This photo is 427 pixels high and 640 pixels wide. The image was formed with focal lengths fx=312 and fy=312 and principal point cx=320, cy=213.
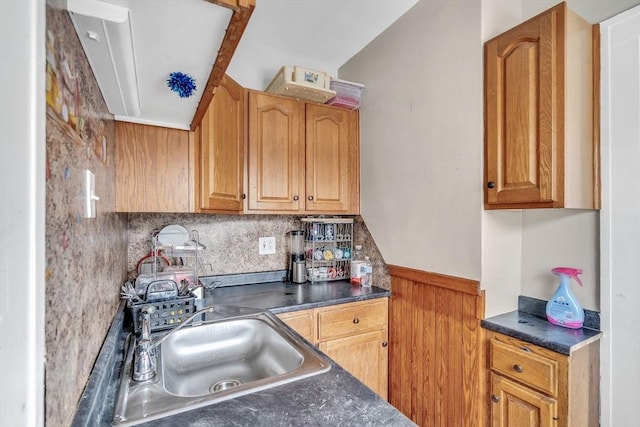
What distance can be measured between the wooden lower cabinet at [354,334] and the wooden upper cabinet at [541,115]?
0.94 metres

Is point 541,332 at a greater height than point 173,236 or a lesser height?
lesser

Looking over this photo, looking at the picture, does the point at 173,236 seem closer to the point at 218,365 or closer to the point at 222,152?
the point at 222,152

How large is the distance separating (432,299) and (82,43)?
1717 mm

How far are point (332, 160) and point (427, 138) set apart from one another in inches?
26.5

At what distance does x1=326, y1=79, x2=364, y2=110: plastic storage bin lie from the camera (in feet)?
6.78

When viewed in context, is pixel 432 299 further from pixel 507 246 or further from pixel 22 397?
pixel 22 397

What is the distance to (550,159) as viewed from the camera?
121 cm

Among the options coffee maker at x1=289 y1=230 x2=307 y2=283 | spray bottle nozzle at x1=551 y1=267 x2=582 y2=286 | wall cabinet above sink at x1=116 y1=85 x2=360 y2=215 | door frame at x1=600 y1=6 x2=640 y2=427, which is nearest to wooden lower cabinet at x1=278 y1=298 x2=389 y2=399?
coffee maker at x1=289 y1=230 x2=307 y2=283

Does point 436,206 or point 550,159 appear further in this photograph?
point 436,206

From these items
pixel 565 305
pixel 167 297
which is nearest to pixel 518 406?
pixel 565 305

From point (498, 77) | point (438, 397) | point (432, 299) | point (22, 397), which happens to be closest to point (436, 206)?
point (432, 299)

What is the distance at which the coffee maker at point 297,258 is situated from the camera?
2.17 meters

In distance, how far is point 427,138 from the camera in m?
1.67

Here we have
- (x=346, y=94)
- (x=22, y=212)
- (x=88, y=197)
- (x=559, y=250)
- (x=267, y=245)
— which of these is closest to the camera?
(x=22, y=212)
